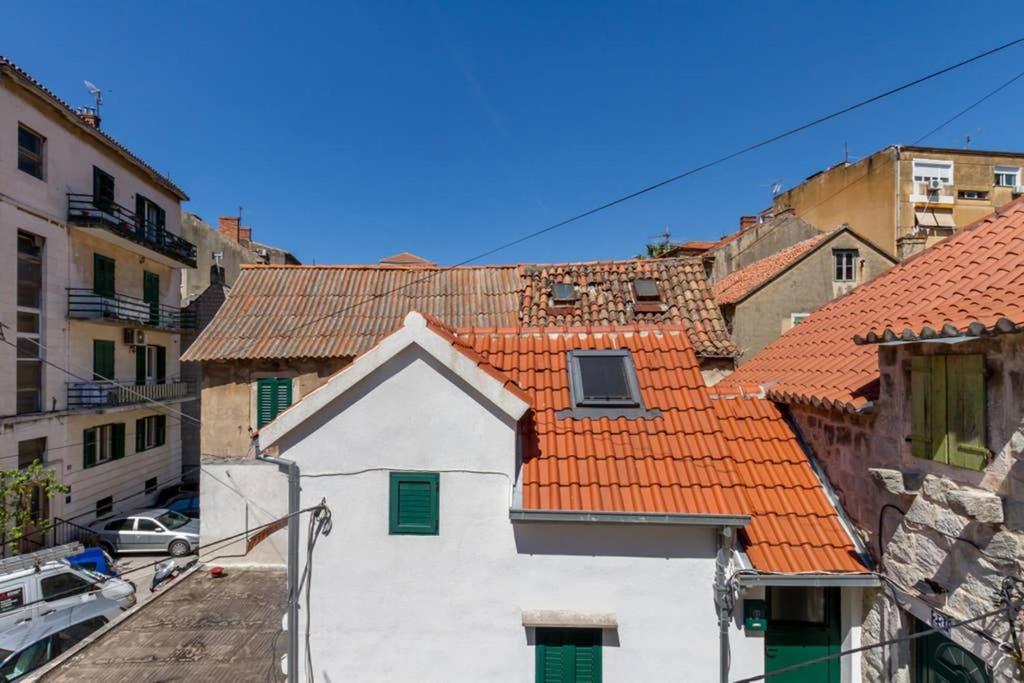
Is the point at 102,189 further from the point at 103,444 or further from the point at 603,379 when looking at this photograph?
the point at 603,379

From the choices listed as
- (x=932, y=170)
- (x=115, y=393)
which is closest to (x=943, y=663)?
(x=115, y=393)

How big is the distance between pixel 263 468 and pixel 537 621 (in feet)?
33.1

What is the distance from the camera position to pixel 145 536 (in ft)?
53.2

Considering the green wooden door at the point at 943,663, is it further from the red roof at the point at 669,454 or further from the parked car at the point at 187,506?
the parked car at the point at 187,506

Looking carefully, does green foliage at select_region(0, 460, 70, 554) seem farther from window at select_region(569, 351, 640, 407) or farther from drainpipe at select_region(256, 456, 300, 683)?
window at select_region(569, 351, 640, 407)

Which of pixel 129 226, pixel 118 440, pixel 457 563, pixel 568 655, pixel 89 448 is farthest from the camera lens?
pixel 118 440

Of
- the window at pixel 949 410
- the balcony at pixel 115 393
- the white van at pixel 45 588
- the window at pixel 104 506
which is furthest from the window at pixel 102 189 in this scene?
the window at pixel 949 410

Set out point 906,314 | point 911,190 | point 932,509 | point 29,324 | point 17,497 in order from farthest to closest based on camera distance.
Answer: point 911,190
point 29,324
point 17,497
point 906,314
point 932,509

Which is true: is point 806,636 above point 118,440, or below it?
above

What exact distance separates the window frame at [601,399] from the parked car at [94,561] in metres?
14.2

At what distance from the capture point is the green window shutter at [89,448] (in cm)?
1772

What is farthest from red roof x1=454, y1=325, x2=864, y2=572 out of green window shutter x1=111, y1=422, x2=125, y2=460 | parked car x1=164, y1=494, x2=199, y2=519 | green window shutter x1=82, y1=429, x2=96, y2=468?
green window shutter x1=111, y1=422, x2=125, y2=460

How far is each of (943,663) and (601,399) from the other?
4.23m

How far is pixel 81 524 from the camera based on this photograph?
56.9ft
